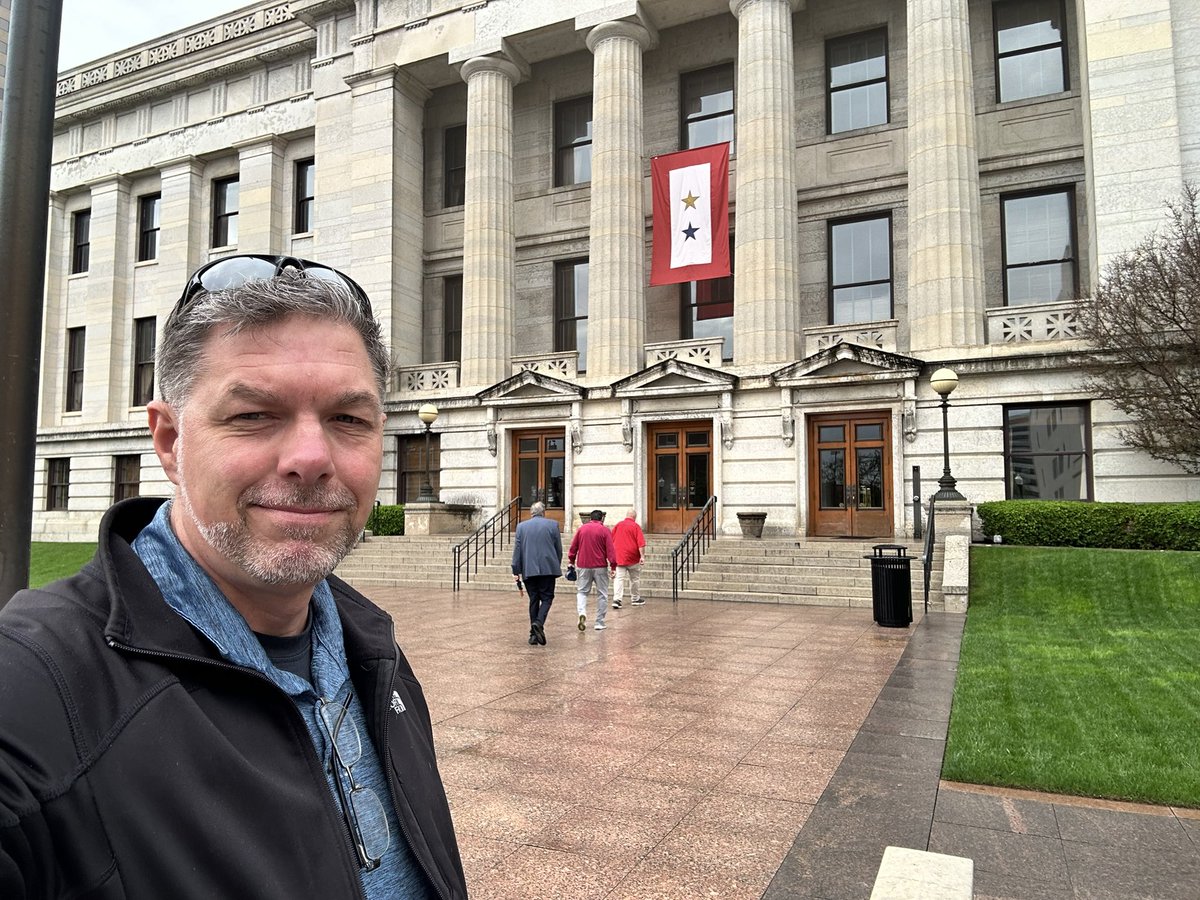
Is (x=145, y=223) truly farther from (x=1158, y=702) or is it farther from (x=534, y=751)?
(x=1158, y=702)

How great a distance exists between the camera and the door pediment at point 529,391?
78.0 feet

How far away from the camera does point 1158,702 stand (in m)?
7.25

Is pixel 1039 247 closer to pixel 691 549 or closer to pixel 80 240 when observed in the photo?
pixel 691 549

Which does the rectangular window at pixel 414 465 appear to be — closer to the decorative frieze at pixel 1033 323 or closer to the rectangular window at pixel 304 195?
the rectangular window at pixel 304 195

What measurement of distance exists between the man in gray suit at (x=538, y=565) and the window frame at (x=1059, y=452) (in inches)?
533

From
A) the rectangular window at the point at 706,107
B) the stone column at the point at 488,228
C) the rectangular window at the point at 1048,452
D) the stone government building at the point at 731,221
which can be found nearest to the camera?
the rectangular window at the point at 1048,452

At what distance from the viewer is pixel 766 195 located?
72.4 ft

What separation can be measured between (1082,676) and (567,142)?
24607 mm

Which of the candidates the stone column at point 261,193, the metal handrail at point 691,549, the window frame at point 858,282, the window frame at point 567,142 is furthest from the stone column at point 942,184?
the stone column at point 261,193

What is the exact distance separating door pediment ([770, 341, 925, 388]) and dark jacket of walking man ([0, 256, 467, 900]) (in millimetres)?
19791

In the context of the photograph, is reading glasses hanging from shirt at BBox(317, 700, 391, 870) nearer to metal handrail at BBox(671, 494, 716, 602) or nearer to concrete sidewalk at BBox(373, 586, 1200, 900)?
concrete sidewalk at BBox(373, 586, 1200, 900)

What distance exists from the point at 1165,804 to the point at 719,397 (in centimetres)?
1747

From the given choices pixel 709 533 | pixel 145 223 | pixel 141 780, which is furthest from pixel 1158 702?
pixel 145 223

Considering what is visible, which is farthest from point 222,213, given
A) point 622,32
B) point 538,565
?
point 538,565
